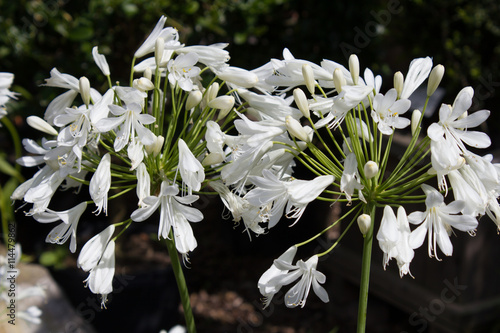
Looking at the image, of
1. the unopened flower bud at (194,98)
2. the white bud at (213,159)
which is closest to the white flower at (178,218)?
the white bud at (213,159)

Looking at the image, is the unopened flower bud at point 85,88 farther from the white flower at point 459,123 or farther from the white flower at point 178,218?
the white flower at point 459,123

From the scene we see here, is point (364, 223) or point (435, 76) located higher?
point (435, 76)

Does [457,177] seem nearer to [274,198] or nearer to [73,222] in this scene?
[274,198]

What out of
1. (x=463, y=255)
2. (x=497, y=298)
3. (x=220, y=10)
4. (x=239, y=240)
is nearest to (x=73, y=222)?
(x=220, y=10)

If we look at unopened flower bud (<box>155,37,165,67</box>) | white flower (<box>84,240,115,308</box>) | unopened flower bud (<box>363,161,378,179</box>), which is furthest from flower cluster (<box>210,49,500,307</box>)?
white flower (<box>84,240,115,308</box>)

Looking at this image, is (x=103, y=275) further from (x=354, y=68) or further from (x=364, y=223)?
(x=354, y=68)

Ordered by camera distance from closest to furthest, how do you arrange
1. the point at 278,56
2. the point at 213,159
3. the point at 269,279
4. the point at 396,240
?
the point at 396,240
the point at 269,279
the point at 213,159
the point at 278,56

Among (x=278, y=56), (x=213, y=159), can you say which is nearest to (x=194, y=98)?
(x=213, y=159)
